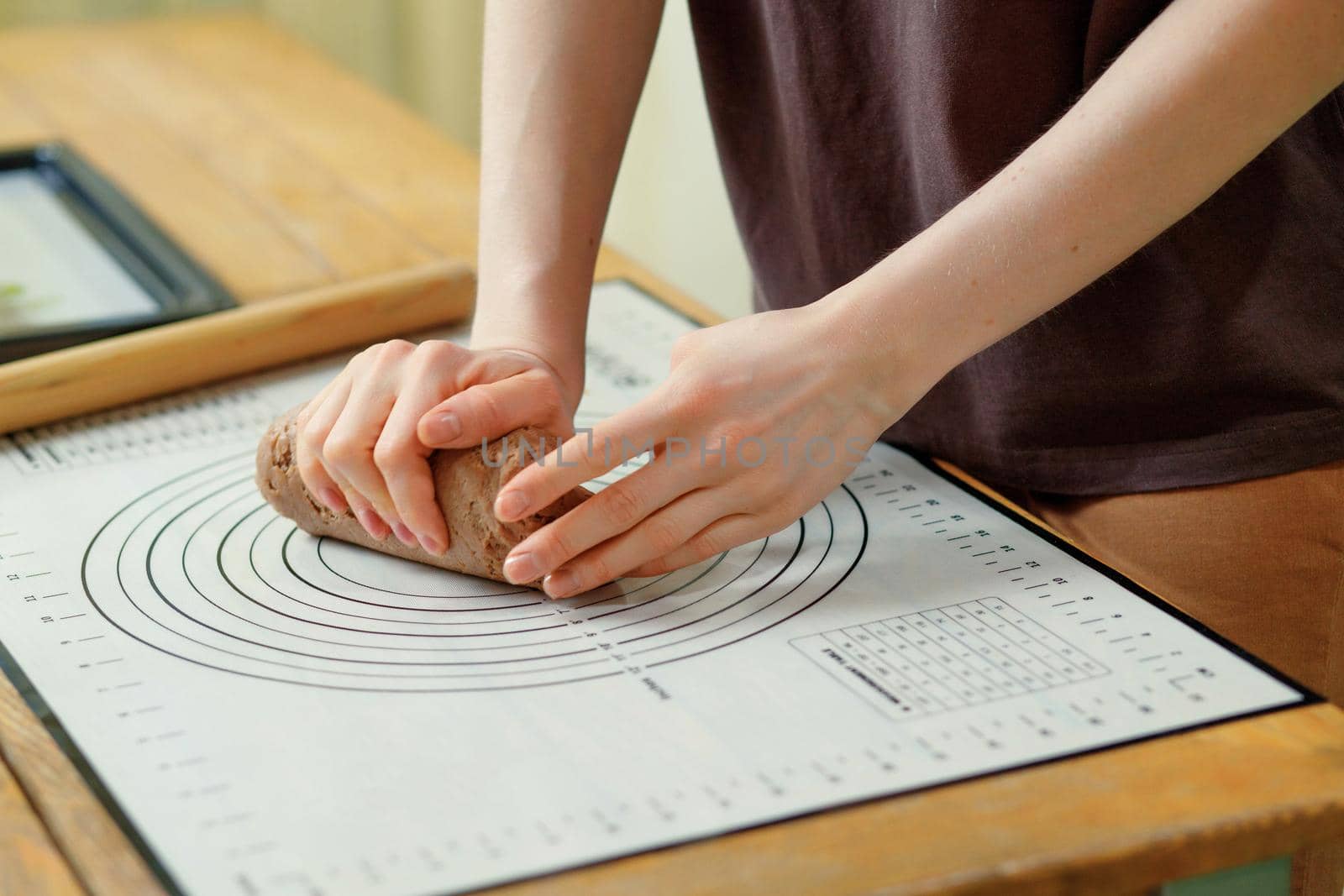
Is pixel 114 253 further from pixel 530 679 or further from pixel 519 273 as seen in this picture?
pixel 530 679

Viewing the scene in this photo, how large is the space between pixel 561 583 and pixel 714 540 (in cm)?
9

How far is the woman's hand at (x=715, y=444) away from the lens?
791 mm

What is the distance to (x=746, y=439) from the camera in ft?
2.61

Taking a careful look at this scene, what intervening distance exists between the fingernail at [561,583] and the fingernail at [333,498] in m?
0.14

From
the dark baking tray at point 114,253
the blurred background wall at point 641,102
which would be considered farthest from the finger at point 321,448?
the blurred background wall at point 641,102

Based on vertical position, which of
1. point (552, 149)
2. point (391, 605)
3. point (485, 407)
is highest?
point (552, 149)

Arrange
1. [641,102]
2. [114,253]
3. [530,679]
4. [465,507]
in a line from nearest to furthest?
[530,679] < [465,507] < [114,253] < [641,102]

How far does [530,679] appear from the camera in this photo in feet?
2.35

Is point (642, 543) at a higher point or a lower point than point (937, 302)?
lower

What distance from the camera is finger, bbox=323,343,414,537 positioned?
82 cm

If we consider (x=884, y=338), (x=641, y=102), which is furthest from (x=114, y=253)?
(x=641, y=102)

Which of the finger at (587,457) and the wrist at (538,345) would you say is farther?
the wrist at (538,345)

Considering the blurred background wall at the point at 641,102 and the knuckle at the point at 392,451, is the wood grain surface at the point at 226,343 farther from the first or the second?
the blurred background wall at the point at 641,102

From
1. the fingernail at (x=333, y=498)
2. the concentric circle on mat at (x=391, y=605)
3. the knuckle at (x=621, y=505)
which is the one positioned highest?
the knuckle at (x=621, y=505)
